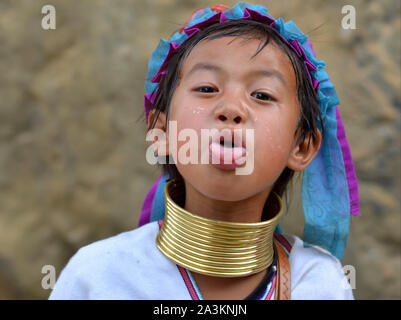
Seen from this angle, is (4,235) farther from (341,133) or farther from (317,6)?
(317,6)

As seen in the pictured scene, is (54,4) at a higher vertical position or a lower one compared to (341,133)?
higher

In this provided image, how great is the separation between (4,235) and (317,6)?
5.45 ft

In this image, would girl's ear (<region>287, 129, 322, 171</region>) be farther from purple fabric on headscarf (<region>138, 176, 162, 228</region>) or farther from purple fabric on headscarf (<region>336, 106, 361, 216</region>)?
purple fabric on headscarf (<region>138, 176, 162, 228</region>)

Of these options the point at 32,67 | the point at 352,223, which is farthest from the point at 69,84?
the point at 352,223

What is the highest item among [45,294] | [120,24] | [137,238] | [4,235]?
[120,24]

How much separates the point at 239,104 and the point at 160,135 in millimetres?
322

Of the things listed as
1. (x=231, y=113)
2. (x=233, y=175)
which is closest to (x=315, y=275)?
(x=233, y=175)

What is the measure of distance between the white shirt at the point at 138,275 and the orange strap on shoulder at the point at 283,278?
0.02 meters

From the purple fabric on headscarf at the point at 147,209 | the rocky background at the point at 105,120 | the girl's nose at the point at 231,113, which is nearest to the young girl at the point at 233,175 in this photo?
the girl's nose at the point at 231,113

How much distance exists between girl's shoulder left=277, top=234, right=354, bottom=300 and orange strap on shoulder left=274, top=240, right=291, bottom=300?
0.02 metres

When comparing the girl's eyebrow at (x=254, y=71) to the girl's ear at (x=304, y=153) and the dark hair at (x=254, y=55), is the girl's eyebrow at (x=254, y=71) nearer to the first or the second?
the dark hair at (x=254, y=55)

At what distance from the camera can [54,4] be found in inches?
69.3

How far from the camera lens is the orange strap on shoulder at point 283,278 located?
111cm

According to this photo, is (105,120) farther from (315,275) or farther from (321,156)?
(315,275)
